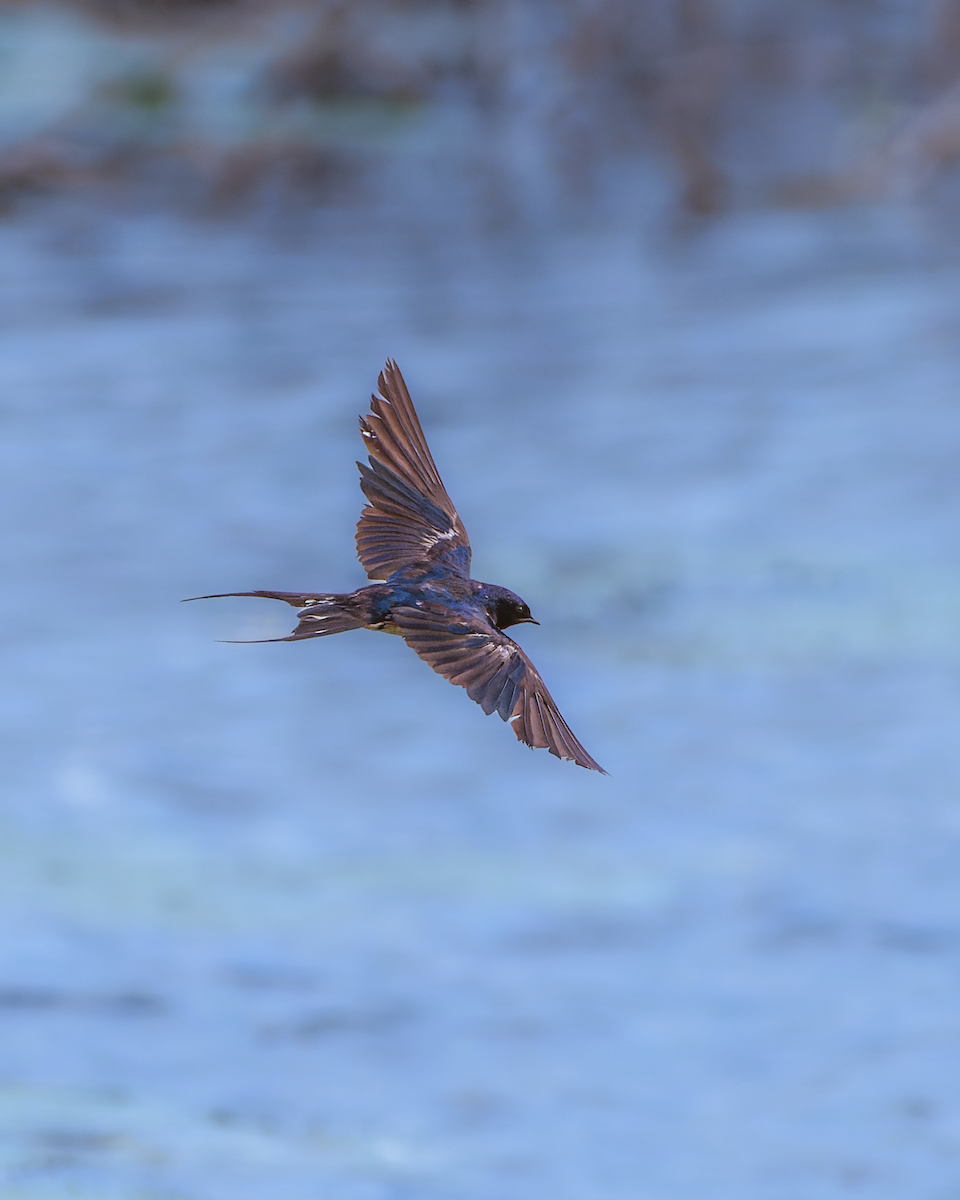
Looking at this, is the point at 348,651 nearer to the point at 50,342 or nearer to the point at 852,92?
the point at 50,342

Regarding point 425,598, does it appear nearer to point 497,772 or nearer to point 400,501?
point 400,501

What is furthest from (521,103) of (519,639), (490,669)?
(490,669)

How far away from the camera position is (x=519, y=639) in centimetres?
1395

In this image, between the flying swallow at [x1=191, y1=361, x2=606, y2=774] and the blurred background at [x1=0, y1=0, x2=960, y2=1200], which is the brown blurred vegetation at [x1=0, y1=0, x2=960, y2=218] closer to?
the blurred background at [x1=0, y1=0, x2=960, y2=1200]

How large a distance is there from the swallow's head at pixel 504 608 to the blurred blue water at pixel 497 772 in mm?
6009

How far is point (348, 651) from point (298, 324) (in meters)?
5.24

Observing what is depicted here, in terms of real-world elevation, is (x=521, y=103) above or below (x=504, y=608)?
above

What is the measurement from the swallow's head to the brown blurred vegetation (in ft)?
61.5

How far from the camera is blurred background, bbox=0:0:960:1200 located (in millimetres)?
10891

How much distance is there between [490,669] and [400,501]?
0.90m

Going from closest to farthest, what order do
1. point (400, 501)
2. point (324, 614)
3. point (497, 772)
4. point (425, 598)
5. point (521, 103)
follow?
point (324, 614), point (425, 598), point (400, 501), point (497, 772), point (521, 103)

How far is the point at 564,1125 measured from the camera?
10.5 metres

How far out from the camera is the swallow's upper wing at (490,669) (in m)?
3.97

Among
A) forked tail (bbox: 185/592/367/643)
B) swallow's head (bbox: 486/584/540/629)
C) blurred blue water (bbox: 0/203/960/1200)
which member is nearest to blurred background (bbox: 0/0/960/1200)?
blurred blue water (bbox: 0/203/960/1200)
